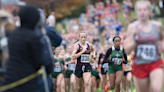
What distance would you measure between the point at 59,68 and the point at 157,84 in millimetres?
5382

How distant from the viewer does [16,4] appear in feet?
15.6

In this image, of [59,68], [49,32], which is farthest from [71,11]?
[49,32]

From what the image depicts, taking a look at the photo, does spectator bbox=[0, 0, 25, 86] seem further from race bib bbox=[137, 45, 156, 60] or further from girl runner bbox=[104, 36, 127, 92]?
girl runner bbox=[104, 36, 127, 92]

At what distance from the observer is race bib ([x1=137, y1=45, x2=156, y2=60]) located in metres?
5.14

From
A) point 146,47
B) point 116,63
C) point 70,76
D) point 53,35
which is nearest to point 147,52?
point 146,47

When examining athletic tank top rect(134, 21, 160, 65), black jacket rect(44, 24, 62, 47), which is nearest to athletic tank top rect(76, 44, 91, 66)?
black jacket rect(44, 24, 62, 47)

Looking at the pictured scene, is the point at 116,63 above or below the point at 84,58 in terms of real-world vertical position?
below

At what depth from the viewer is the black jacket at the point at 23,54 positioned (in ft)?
13.0

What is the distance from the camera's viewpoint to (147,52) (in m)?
→ 5.14

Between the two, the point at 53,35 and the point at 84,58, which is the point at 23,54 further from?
the point at 84,58

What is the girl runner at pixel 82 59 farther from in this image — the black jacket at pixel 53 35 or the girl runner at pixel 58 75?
the black jacket at pixel 53 35

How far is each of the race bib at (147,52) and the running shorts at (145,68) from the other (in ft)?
0.41

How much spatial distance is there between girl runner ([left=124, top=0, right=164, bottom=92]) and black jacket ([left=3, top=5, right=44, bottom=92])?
1.91 m

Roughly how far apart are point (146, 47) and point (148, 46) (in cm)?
4
